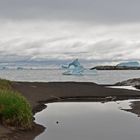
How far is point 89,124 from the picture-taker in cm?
2538

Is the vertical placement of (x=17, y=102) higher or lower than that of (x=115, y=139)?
higher

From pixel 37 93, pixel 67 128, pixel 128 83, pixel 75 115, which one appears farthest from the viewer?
pixel 128 83

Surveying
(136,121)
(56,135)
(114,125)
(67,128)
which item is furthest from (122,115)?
(56,135)

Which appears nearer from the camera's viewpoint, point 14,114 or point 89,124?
point 14,114

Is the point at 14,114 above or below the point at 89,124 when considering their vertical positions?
above

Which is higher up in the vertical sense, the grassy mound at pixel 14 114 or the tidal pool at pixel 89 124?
the grassy mound at pixel 14 114

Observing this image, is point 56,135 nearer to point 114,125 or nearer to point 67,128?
point 67,128

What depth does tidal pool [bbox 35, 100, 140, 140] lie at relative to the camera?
70.3ft

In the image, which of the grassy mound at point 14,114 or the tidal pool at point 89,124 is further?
the grassy mound at point 14,114

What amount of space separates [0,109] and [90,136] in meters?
5.06

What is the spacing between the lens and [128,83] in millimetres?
78500

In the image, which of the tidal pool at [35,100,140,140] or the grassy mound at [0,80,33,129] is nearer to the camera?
the tidal pool at [35,100,140,140]

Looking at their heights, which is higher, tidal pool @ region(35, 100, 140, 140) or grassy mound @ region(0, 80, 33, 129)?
grassy mound @ region(0, 80, 33, 129)

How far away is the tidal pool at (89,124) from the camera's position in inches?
843
